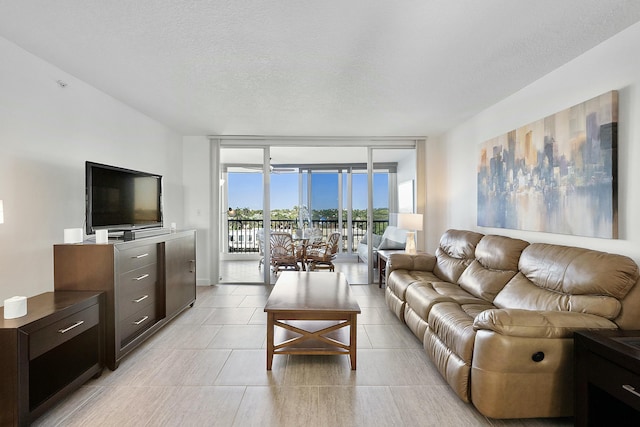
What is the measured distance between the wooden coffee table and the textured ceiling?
2059 mm

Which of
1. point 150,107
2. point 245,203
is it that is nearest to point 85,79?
point 150,107

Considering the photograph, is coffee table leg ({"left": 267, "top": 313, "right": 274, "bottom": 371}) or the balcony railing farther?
the balcony railing

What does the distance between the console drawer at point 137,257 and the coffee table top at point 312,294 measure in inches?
51.0

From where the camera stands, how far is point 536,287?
2.46 m

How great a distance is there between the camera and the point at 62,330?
2055mm

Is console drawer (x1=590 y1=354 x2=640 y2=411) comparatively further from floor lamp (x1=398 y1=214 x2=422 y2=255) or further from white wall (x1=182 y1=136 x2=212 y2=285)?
white wall (x1=182 y1=136 x2=212 y2=285)

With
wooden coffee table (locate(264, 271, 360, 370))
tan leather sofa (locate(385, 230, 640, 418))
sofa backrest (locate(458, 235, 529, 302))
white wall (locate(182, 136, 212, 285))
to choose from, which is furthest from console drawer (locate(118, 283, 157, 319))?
sofa backrest (locate(458, 235, 529, 302))

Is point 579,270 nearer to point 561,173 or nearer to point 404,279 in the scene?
point 561,173

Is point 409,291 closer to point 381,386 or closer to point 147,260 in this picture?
point 381,386

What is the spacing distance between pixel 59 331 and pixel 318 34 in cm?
268

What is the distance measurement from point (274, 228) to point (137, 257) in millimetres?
2968

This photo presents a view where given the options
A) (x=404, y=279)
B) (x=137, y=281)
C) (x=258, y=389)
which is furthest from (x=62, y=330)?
(x=404, y=279)

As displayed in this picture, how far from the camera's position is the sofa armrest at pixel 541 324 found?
1795 millimetres

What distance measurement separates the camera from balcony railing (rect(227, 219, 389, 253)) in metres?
5.50
